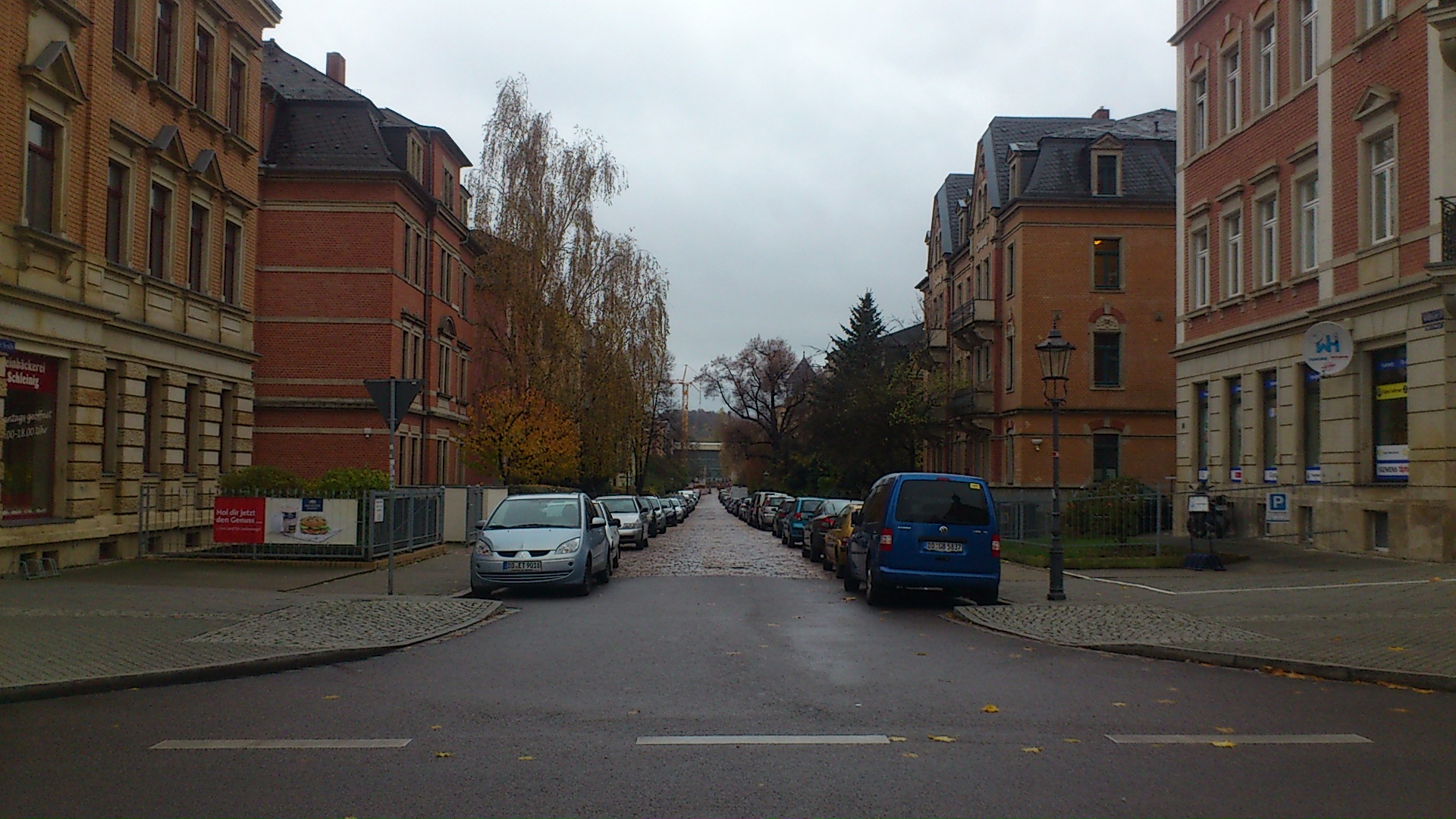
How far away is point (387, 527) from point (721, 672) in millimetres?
13813

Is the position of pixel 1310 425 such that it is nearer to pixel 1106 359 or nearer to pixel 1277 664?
pixel 1277 664

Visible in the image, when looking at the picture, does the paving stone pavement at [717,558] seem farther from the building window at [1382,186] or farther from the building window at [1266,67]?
Result: the building window at [1266,67]

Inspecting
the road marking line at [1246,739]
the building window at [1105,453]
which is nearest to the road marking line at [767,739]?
the road marking line at [1246,739]

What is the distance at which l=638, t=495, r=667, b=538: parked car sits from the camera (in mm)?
44203

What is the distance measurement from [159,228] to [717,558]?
Result: 14097 mm

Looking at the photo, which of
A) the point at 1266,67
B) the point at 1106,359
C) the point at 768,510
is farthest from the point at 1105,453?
the point at 1266,67

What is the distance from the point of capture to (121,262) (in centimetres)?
2138

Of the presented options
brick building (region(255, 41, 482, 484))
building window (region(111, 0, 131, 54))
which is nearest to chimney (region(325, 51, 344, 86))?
brick building (region(255, 41, 482, 484))

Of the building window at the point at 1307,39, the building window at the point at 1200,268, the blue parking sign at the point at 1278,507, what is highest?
the building window at the point at 1307,39

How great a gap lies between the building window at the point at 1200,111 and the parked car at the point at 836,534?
11.9m

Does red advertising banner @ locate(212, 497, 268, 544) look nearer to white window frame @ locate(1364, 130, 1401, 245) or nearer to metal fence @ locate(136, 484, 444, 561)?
metal fence @ locate(136, 484, 444, 561)

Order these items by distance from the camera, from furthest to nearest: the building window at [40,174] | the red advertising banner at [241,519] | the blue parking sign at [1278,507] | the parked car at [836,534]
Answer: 1. the parked car at [836,534]
2. the blue parking sign at [1278,507]
3. the red advertising banner at [241,519]
4. the building window at [40,174]

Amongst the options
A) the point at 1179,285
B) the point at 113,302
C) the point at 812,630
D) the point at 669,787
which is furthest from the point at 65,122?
the point at 1179,285

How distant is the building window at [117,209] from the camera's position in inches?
832
